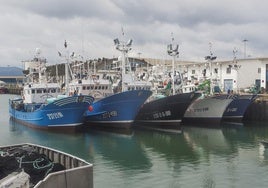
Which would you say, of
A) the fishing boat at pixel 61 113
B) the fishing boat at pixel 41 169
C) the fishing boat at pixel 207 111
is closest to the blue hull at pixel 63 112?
the fishing boat at pixel 61 113

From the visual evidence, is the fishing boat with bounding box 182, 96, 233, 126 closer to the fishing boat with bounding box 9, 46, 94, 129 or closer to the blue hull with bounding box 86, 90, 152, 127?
the blue hull with bounding box 86, 90, 152, 127

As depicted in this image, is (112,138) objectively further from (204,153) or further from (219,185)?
(219,185)

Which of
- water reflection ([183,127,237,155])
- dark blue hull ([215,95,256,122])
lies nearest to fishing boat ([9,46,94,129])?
water reflection ([183,127,237,155])

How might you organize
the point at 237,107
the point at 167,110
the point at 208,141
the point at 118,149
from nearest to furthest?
the point at 118,149 → the point at 208,141 → the point at 167,110 → the point at 237,107

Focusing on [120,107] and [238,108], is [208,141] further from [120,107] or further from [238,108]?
[238,108]

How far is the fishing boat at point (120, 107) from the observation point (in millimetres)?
26422

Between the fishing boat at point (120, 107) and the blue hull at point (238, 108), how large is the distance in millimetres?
8768

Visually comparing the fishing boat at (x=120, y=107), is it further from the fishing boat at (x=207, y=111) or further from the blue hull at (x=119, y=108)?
the fishing boat at (x=207, y=111)

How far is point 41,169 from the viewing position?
36.5ft

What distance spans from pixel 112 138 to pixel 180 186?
11855 mm

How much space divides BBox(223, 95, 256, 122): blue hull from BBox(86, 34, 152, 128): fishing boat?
28.8 ft

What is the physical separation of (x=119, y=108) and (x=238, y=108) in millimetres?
11619

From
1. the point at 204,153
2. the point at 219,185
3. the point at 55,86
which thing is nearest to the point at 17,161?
the point at 219,185

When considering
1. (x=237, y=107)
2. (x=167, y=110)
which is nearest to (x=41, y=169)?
(x=167, y=110)
